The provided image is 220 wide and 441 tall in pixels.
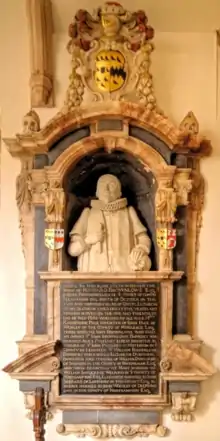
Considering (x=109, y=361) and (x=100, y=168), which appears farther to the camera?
(x=100, y=168)

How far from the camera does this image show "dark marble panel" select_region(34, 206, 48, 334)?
14.1 feet

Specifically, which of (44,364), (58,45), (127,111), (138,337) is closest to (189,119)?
(127,111)

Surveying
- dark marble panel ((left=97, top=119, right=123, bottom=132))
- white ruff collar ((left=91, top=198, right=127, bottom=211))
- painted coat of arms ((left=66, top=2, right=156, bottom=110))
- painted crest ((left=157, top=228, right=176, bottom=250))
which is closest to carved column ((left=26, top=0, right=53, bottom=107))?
painted coat of arms ((left=66, top=2, right=156, bottom=110))

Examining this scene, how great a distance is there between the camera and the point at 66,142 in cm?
434

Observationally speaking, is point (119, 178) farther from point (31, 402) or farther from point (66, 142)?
point (31, 402)

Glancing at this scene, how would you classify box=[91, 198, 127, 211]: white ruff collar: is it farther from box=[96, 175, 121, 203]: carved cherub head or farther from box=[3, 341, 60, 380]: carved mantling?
box=[3, 341, 60, 380]: carved mantling

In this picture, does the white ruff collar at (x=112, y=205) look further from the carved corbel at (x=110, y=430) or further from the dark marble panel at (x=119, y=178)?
the carved corbel at (x=110, y=430)

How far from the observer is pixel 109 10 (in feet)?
14.4

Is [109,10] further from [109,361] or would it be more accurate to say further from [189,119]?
[109,361]

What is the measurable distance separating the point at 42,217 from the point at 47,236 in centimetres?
16

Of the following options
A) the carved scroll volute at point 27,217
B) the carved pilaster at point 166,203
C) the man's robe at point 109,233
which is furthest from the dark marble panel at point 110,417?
the carved pilaster at point 166,203

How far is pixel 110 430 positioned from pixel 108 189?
1.68 m

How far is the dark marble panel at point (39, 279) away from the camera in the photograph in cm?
429

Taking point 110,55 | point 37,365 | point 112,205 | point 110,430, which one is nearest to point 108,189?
point 112,205
